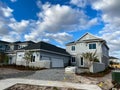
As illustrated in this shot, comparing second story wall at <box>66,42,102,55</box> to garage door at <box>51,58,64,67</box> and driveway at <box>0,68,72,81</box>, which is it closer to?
garage door at <box>51,58,64,67</box>

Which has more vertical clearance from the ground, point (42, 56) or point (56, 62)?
point (42, 56)

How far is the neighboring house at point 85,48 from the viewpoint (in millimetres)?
33281

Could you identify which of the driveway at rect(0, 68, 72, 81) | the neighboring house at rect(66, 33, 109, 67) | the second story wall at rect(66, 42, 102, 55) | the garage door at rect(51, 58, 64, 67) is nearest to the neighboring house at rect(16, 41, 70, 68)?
the garage door at rect(51, 58, 64, 67)

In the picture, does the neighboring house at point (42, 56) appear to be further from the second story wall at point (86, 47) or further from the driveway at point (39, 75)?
the driveway at point (39, 75)

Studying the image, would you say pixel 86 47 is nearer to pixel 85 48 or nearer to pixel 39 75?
pixel 85 48

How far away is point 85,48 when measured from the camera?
35188mm

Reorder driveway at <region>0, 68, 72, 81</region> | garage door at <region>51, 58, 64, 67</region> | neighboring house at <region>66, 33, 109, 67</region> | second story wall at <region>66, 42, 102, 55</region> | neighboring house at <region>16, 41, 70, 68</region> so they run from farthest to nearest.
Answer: second story wall at <region>66, 42, 102, 55</region> < neighboring house at <region>66, 33, 109, 67</region> < garage door at <region>51, 58, 64, 67</region> < neighboring house at <region>16, 41, 70, 68</region> < driveway at <region>0, 68, 72, 81</region>

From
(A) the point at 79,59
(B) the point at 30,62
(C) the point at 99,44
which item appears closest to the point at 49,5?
(B) the point at 30,62

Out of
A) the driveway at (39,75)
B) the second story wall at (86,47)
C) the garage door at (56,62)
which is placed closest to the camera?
the driveway at (39,75)

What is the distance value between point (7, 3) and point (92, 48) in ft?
70.0

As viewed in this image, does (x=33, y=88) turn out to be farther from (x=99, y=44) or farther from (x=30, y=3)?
(x=99, y=44)

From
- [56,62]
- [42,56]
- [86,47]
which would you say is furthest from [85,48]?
[42,56]

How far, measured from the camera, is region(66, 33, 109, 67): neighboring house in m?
33.3

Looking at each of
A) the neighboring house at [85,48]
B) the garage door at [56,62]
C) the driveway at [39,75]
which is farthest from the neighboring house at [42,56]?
the driveway at [39,75]
